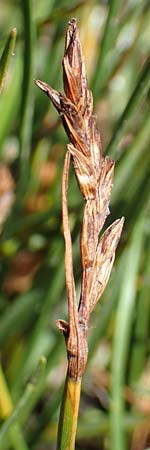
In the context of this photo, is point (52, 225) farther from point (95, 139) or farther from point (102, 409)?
point (95, 139)

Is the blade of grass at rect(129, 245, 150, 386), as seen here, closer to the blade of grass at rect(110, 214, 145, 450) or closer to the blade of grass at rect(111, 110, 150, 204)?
the blade of grass at rect(110, 214, 145, 450)

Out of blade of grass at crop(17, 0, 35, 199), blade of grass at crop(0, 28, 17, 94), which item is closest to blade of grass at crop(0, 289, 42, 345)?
blade of grass at crop(17, 0, 35, 199)

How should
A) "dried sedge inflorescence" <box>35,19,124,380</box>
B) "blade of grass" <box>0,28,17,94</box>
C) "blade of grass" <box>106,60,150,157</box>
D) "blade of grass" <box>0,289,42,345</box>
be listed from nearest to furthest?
"dried sedge inflorescence" <box>35,19,124,380</box>
"blade of grass" <box>0,28,17,94</box>
"blade of grass" <box>106,60,150,157</box>
"blade of grass" <box>0,289,42,345</box>

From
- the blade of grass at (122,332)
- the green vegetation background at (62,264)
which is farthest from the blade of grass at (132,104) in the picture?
the blade of grass at (122,332)

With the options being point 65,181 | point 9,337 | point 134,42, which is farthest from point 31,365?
point 65,181

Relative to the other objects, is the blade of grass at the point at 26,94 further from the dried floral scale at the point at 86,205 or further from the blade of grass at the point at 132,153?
the dried floral scale at the point at 86,205
